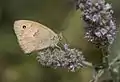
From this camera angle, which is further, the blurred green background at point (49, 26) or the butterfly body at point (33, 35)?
the blurred green background at point (49, 26)

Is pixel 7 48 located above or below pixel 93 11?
below

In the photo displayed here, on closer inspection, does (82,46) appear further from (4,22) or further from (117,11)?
(4,22)

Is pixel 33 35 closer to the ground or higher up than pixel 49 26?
higher up

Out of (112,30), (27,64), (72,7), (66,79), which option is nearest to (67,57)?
(112,30)

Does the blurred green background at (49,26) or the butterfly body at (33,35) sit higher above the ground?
the butterfly body at (33,35)

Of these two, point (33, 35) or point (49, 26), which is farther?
point (49, 26)
